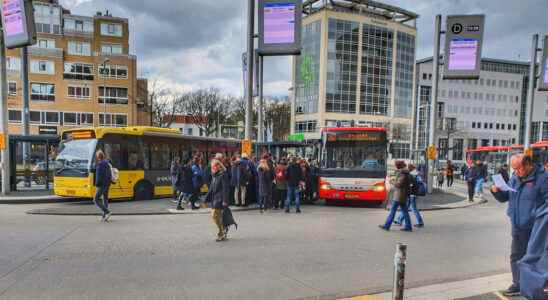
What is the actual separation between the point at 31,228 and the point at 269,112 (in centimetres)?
5565

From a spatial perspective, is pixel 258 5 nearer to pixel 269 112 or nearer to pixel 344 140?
pixel 344 140

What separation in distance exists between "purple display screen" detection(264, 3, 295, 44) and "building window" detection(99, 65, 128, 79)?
140ft

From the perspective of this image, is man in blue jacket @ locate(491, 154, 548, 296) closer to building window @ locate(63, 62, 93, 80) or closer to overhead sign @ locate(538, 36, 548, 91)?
overhead sign @ locate(538, 36, 548, 91)

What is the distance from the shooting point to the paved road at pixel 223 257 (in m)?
5.06

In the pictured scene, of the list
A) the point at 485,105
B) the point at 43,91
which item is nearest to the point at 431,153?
the point at 43,91

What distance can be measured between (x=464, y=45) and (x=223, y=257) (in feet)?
54.8

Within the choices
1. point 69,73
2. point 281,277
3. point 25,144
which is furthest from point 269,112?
point 281,277

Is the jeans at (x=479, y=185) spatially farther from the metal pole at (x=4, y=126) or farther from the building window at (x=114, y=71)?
the building window at (x=114, y=71)

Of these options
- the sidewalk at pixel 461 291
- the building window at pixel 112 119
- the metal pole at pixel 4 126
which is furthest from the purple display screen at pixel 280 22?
the building window at pixel 112 119

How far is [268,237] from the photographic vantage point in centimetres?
831

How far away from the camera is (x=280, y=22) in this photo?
48.9 ft

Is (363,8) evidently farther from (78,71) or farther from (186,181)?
(186,181)

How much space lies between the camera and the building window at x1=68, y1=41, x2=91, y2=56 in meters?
50.7

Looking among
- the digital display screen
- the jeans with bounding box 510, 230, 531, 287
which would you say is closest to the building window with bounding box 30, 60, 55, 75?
the digital display screen
